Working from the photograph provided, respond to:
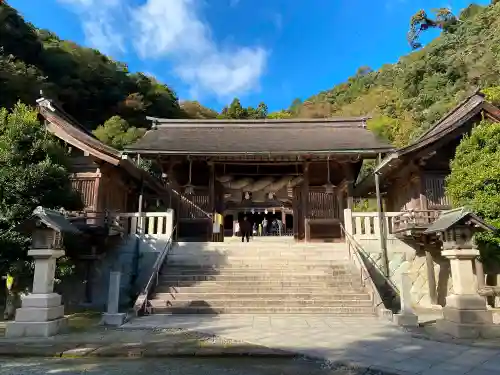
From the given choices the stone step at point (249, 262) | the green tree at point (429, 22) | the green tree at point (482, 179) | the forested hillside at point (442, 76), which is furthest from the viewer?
the green tree at point (429, 22)

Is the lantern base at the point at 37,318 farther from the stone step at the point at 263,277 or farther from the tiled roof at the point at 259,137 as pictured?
the tiled roof at the point at 259,137

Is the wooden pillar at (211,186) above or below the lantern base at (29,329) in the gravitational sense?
Result: above

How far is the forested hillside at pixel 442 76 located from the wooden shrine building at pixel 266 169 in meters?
9.91

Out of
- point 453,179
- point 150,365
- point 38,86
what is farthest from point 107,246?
point 38,86

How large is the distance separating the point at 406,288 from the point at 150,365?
227 inches

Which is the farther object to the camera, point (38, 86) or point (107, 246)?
point (38, 86)

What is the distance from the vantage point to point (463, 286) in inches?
281

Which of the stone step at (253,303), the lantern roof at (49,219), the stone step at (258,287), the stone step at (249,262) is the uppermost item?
the lantern roof at (49,219)

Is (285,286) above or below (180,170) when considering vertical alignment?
below

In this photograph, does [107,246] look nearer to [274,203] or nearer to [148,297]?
[148,297]

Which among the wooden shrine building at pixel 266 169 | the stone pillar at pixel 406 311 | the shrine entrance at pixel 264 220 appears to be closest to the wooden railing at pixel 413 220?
the wooden shrine building at pixel 266 169

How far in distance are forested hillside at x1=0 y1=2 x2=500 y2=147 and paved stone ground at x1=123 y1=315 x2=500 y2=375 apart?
18139 mm

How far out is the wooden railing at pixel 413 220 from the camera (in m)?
10.5

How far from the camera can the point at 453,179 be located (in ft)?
35.7
